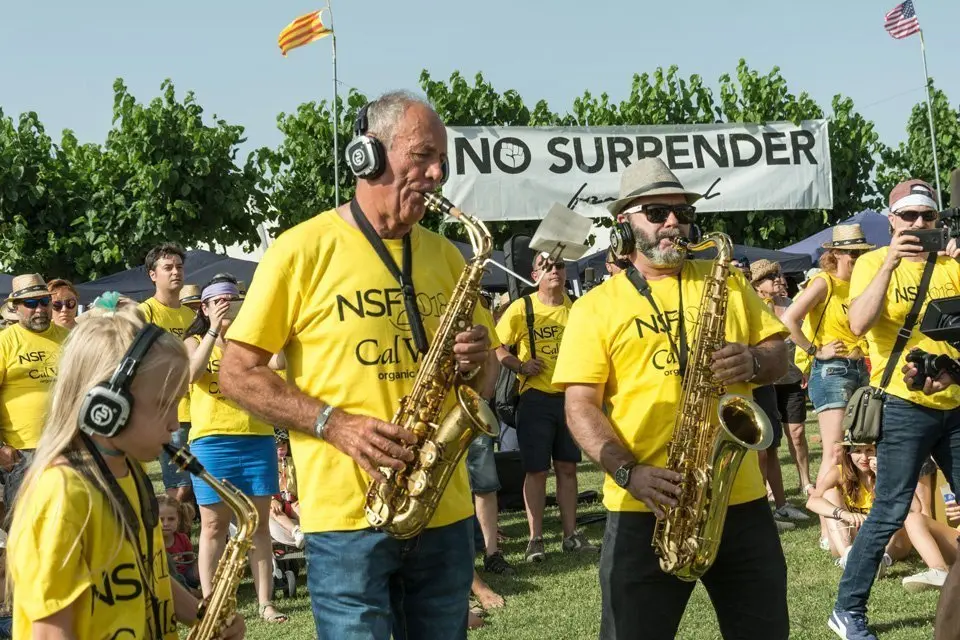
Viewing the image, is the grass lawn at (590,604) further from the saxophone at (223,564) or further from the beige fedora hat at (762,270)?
the saxophone at (223,564)

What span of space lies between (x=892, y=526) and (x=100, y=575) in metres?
4.43

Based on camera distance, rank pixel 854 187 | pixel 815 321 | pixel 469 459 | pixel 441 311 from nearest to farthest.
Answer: pixel 441 311, pixel 469 459, pixel 815 321, pixel 854 187

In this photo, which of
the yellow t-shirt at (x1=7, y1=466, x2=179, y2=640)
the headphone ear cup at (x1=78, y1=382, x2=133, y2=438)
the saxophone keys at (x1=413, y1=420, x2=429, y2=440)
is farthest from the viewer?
the saxophone keys at (x1=413, y1=420, x2=429, y2=440)

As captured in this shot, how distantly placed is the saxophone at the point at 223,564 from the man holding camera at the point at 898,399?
148 inches

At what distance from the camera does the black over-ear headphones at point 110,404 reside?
9.18ft

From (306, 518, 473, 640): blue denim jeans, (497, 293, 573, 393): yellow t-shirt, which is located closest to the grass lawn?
(497, 293, 573, 393): yellow t-shirt

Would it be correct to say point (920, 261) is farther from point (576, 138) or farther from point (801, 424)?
point (576, 138)

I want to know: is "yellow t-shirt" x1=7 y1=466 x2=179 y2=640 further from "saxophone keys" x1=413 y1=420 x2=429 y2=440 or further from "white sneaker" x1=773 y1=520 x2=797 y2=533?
"white sneaker" x1=773 y1=520 x2=797 y2=533

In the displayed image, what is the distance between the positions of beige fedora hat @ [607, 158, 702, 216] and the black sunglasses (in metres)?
2.05

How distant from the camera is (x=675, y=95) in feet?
87.4

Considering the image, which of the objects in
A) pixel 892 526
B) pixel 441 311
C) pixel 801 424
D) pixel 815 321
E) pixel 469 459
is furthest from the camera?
pixel 801 424

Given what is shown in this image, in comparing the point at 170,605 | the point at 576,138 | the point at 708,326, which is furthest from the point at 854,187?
the point at 170,605

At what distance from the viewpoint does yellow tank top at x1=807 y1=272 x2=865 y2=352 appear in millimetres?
9680

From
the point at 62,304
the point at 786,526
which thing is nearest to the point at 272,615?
the point at 62,304
